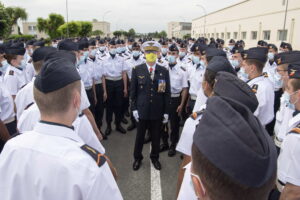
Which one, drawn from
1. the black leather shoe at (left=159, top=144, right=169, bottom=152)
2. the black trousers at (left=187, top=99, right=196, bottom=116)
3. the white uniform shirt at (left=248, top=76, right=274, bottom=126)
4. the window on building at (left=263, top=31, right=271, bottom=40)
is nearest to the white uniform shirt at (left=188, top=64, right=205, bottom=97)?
the black trousers at (left=187, top=99, right=196, bottom=116)

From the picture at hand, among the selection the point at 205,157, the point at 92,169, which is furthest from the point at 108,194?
the point at 205,157

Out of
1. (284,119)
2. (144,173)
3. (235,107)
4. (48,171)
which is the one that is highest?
(235,107)

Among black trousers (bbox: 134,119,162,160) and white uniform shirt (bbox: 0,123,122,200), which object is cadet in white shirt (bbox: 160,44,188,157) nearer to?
black trousers (bbox: 134,119,162,160)

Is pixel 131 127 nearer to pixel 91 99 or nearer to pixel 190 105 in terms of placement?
pixel 91 99

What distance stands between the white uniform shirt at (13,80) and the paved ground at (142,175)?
7.48ft

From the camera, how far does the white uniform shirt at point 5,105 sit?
11.9 ft

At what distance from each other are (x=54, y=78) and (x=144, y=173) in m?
3.33

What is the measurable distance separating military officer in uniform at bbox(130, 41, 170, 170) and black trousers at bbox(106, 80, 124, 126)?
2083 mm

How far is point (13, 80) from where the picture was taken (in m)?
4.75

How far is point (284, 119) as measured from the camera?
321 cm

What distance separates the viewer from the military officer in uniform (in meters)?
4.43

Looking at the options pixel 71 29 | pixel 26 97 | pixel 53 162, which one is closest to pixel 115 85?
pixel 26 97

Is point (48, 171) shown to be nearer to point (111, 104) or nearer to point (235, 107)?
point (235, 107)

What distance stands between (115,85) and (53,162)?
5.57m
